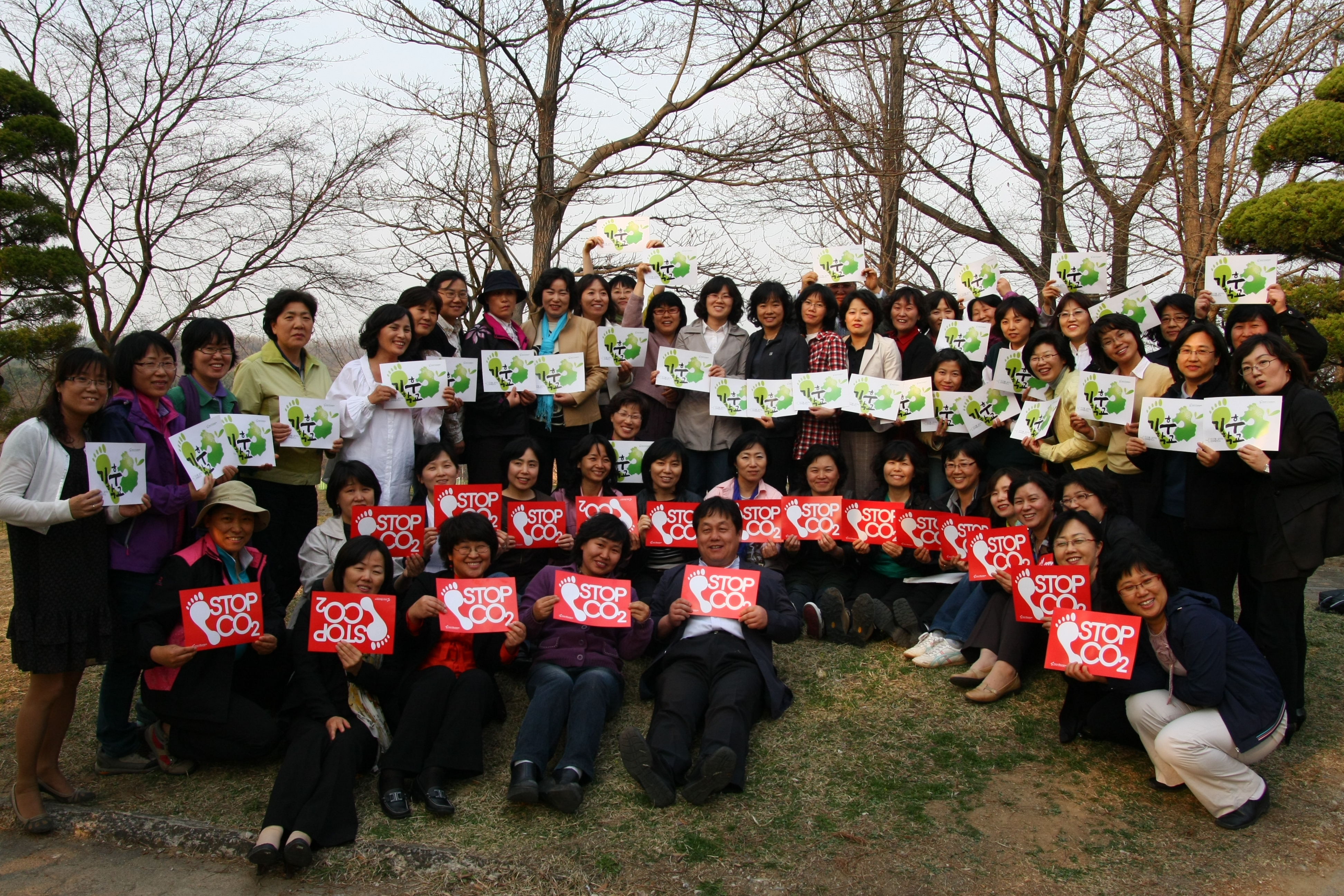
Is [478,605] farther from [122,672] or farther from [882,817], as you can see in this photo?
[882,817]

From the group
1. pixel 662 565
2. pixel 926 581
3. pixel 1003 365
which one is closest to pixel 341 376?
pixel 662 565

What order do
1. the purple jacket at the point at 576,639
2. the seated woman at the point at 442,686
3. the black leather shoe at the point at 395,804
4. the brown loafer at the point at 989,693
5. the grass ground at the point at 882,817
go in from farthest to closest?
the brown loafer at the point at 989,693
the purple jacket at the point at 576,639
the seated woman at the point at 442,686
the black leather shoe at the point at 395,804
the grass ground at the point at 882,817

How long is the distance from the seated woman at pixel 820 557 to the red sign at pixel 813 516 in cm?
4

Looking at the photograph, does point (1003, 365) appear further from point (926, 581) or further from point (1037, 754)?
point (1037, 754)

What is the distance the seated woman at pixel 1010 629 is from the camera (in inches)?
202

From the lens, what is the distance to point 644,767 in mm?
4062

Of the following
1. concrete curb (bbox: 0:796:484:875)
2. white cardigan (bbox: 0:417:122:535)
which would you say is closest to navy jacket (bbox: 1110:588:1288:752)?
concrete curb (bbox: 0:796:484:875)

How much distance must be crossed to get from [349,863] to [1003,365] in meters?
4.83

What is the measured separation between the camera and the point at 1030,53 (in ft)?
43.8

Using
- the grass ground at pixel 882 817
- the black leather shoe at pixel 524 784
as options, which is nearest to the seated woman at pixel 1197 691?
the grass ground at pixel 882 817

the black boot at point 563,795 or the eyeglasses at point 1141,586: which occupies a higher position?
the eyeglasses at point 1141,586

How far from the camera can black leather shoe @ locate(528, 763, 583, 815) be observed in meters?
A: 4.01

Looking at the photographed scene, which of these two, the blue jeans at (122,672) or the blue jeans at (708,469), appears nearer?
the blue jeans at (122,672)

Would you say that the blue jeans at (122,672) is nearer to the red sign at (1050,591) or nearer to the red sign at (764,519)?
the red sign at (764,519)
